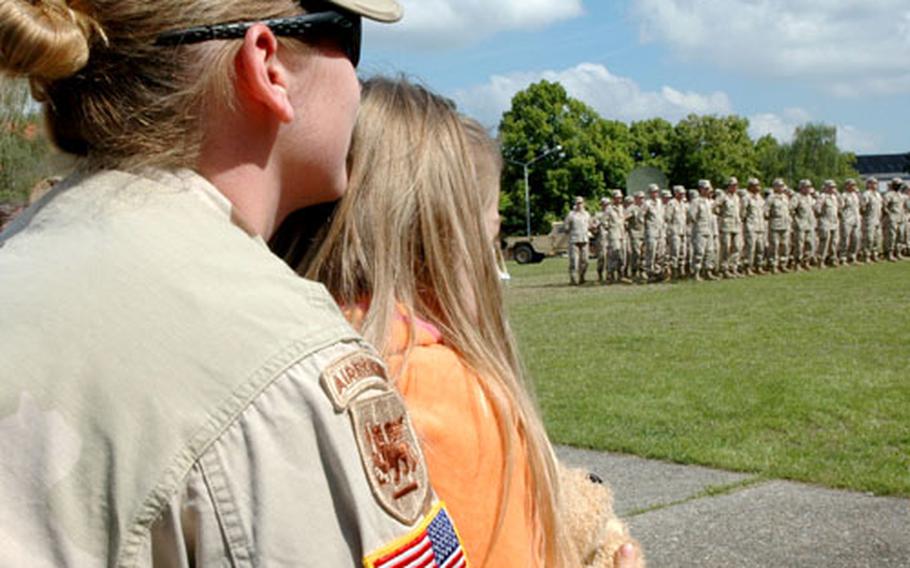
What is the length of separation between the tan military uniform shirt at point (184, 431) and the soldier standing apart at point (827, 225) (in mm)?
32753

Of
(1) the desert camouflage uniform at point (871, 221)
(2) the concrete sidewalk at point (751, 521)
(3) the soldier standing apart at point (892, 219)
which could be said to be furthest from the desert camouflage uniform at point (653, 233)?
(2) the concrete sidewalk at point (751, 521)

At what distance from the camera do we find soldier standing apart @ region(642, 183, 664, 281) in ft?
96.8

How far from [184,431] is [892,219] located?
35686mm

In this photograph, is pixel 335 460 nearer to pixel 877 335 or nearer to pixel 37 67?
pixel 37 67

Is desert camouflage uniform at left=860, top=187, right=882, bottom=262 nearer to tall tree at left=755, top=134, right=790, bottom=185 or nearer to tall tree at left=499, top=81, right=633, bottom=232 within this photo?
tall tree at left=499, top=81, right=633, bottom=232

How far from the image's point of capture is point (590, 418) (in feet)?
28.5

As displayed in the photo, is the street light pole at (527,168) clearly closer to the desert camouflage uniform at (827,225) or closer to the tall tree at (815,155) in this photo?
the tall tree at (815,155)

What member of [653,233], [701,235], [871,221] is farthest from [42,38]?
[871,221]

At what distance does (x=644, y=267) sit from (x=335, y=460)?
29.5 m

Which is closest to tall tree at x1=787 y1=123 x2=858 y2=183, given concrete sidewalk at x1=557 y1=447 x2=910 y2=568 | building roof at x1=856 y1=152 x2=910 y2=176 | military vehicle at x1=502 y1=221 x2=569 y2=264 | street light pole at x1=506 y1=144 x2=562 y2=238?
street light pole at x1=506 y1=144 x2=562 y2=238

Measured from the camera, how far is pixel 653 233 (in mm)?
29562

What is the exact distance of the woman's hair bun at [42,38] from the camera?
1.20 m

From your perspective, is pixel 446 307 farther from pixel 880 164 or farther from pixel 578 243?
pixel 880 164

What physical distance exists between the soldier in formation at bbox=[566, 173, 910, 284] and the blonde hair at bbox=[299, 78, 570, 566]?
90.4 feet
